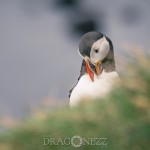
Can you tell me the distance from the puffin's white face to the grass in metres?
4.42

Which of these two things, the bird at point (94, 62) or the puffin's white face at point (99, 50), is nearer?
the bird at point (94, 62)

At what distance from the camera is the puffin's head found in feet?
25.2

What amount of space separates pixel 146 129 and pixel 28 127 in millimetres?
595

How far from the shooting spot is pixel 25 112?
3.55 m

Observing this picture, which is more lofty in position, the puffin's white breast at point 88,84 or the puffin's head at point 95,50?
the puffin's head at point 95,50

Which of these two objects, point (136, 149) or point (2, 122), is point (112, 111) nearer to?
point (136, 149)

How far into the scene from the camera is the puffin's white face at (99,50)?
25.5 feet

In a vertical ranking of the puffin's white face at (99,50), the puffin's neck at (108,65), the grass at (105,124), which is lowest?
the grass at (105,124)

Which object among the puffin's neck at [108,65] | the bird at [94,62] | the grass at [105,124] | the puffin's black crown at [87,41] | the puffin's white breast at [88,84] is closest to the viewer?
the grass at [105,124]

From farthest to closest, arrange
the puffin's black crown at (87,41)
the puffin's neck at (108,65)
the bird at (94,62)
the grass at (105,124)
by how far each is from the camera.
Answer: the puffin's black crown at (87,41), the puffin's neck at (108,65), the bird at (94,62), the grass at (105,124)

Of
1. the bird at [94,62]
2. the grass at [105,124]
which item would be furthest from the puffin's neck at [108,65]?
the grass at [105,124]

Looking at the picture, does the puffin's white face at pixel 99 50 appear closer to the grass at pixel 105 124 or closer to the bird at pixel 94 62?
the bird at pixel 94 62

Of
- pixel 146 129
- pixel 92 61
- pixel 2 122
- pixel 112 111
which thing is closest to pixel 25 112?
pixel 2 122

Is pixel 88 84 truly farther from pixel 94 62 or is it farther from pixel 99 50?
pixel 99 50
